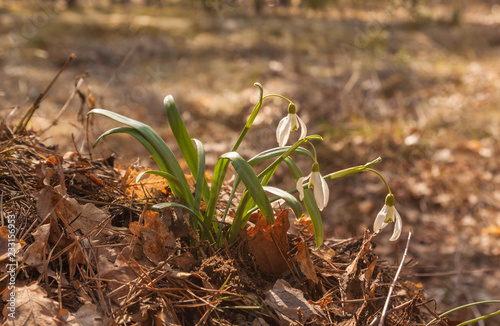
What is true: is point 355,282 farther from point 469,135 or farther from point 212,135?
point 469,135

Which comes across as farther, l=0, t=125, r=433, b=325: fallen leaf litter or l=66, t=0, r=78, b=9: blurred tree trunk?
l=66, t=0, r=78, b=9: blurred tree trunk

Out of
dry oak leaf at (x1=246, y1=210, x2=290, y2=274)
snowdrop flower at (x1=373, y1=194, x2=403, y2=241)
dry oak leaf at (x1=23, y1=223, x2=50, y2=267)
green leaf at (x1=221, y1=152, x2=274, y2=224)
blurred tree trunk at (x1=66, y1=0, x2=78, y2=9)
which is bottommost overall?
blurred tree trunk at (x1=66, y1=0, x2=78, y2=9)

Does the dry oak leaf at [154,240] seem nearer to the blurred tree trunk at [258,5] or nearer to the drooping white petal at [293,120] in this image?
the drooping white petal at [293,120]

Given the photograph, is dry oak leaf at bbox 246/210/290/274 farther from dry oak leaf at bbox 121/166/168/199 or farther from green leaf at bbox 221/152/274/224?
dry oak leaf at bbox 121/166/168/199

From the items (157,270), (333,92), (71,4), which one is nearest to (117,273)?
(157,270)

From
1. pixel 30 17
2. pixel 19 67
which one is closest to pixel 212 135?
pixel 19 67

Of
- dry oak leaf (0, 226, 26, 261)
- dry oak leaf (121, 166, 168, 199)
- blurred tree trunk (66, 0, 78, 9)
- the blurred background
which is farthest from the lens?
blurred tree trunk (66, 0, 78, 9)

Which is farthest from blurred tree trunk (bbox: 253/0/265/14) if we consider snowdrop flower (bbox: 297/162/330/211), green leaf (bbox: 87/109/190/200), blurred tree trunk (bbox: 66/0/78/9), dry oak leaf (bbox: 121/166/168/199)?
snowdrop flower (bbox: 297/162/330/211)

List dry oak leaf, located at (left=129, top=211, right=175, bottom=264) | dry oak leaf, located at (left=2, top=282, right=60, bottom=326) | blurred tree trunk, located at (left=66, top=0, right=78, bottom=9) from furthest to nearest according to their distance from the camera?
blurred tree trunk, located at (left=66, top=0, right=78, bottom=9) → dry oak leaf, located at (left=129, top=211, right=175, bottom=264) → dry oak leaf, located at (left=2, top=282, right=60, bottom=326)
